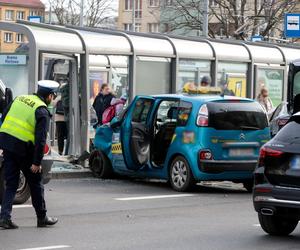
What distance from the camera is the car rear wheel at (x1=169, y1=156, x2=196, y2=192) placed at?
1435cm

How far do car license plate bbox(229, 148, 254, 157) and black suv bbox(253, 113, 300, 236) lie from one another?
15.0 feet

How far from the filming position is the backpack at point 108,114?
17755 mm

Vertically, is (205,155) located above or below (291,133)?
below

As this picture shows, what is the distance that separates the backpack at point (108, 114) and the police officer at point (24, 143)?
24.8 ft

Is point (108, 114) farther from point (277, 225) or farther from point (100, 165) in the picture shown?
point (277, 225)

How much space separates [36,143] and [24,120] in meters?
0.34

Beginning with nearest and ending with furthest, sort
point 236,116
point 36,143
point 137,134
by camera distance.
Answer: point 36,143 → point 236,116 → point 137,134

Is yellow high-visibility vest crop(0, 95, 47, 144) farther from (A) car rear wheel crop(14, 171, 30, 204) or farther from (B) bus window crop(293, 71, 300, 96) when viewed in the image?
(B) bus window crop(293, 71, 300, 96)

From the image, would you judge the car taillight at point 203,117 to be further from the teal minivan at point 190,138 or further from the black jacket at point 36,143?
the black jacket at point 36,143

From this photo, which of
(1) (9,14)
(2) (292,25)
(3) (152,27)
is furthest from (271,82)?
(1) (9,14)

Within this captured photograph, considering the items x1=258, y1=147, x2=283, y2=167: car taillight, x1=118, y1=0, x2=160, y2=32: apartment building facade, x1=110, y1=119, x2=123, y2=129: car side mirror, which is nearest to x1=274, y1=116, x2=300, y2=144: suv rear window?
x1=258, y1=147, x2=283, y2=167: car taillight

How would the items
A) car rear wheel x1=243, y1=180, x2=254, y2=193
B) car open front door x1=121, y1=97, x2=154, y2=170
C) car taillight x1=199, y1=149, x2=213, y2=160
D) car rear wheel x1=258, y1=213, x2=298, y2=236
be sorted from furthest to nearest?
car open front door x1=121, y1=97, x2=154, y2=170 → car rear wheel x1=243, y1=180, x2=254, y2=193 → car taillight x1=199, y1=149, x2=213, y2=160 → car rear wheel x1=258, y1=213, x2=298, y2=236

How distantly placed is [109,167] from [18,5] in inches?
4550

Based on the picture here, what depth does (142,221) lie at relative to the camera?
11.0 metres
